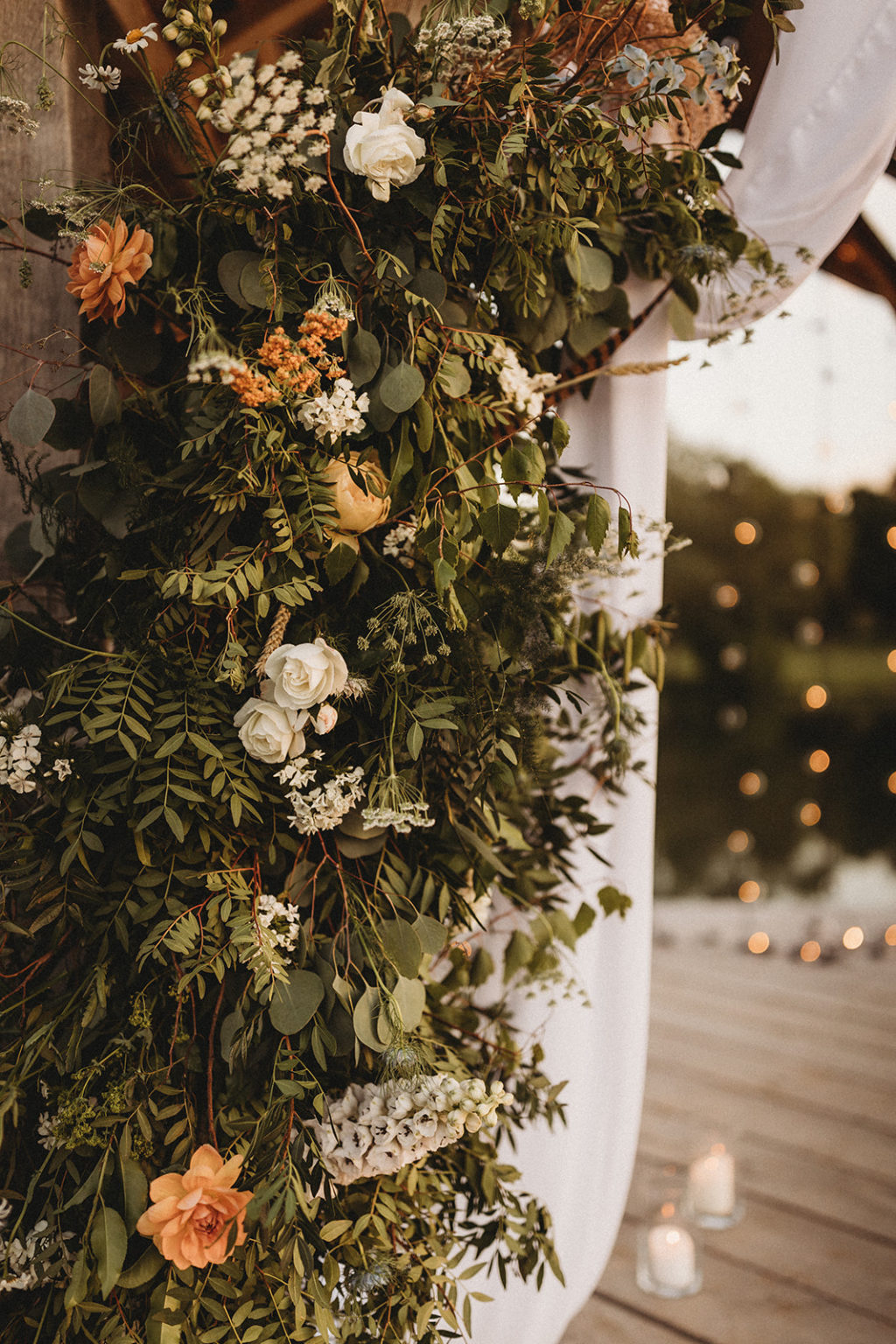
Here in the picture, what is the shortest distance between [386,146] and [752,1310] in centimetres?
170

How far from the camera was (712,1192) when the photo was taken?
1.61 m

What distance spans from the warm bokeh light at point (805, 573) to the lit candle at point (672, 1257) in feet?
8.02

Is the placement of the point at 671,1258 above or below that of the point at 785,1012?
above

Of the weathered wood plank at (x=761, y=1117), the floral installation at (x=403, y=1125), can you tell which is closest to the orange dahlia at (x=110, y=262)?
the floral installation at (x=403, y=1125)

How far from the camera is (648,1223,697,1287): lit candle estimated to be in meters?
1.43

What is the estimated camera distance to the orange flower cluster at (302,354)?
26.9 inches

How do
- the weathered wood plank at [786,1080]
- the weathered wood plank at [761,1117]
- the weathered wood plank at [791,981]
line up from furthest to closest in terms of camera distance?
the weathered wood plank at [791,981], the weathered wood plank at [786,1080], the weathered wood plank at [761,1117]

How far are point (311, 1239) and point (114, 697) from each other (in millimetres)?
453

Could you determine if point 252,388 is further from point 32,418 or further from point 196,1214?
point 196,1214

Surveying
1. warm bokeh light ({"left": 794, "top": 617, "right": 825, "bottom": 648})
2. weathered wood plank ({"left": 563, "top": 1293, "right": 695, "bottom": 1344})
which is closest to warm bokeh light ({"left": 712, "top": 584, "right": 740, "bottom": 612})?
warm bokeh light ({"left": 794, "top": 617, "right": 825, "bottom": 648})

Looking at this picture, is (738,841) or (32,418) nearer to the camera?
(32,418)

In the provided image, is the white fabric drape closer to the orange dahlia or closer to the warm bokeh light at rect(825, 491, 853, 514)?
the orange dahlia

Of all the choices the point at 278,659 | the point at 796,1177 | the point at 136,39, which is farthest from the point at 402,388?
the point at 796,1177

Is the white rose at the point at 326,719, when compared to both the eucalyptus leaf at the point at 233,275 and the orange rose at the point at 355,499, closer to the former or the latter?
the orange rose at the point at 355,499
